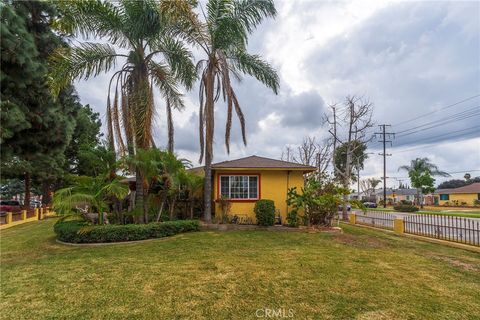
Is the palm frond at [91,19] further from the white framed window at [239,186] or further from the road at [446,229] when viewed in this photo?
the road at [446,229]

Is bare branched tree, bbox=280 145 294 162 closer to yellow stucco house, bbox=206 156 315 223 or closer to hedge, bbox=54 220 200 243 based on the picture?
yellow stucco house, bbox=206 156 315 223

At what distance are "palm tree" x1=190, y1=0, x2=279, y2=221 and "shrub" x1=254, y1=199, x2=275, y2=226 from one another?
6.90 ft

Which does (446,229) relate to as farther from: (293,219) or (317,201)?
(293,219)

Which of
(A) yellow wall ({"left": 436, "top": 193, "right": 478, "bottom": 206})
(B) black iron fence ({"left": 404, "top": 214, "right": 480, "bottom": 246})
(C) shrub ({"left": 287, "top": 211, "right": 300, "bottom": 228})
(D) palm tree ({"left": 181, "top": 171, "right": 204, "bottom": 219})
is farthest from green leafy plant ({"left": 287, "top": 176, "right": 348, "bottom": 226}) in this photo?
(A) yellow wall ({"left": 436, "top": 193, "right": 478, "bottom": 206})

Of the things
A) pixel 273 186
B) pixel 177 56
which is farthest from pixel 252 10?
pixel 273 186

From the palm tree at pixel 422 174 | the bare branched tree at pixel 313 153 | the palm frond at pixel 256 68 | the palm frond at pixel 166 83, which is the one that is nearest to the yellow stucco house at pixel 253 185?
the palm frond at pixel 166 83

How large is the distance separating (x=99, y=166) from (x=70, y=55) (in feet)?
12.5

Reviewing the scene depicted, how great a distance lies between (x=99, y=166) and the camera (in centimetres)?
1002

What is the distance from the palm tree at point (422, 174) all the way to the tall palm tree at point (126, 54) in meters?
38.4

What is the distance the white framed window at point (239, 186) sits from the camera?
42.1ft

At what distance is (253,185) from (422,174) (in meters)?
34.8

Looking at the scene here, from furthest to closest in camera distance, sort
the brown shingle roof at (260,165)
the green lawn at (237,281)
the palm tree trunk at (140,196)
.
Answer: the brown shingle roof at (260,165) < the palm tree trunk at (140,196) < the green lawn at (237,281)

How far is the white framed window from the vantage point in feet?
42.1

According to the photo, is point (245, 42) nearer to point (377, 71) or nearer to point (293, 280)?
point (377, 71)
